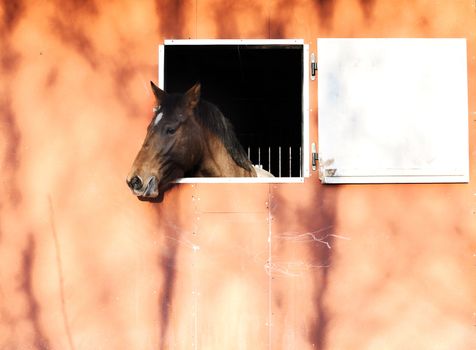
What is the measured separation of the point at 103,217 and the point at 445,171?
Answer: 206 cm

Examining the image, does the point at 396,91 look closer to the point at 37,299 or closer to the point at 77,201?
the point at 77,201

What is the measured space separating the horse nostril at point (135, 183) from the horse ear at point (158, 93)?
50cm

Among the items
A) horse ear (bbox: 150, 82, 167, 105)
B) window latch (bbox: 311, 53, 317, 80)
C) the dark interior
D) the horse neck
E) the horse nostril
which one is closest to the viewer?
the horse nostril

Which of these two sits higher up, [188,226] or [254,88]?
[254,88]

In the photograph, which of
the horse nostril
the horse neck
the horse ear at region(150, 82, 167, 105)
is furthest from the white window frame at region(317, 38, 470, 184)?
the horse nostril

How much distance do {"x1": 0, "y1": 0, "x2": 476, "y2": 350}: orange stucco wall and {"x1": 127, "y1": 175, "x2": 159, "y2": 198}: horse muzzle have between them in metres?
0.23

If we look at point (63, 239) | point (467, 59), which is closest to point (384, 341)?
point (467, 59)

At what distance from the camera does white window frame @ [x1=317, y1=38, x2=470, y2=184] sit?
321 centimetres

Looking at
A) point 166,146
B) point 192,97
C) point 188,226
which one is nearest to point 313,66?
point 192,97

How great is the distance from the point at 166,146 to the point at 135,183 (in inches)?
12.0

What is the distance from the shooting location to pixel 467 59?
3.30m

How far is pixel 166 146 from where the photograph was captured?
10.4 ft

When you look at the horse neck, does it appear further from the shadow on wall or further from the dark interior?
the dark interior

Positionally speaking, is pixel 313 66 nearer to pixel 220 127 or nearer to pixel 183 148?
pixel 220 127
